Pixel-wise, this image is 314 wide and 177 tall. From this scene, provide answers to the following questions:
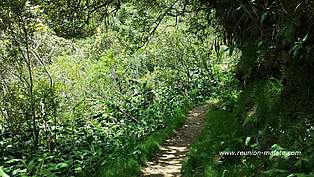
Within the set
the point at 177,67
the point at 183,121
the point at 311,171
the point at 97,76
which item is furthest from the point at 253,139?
the point at 177,67

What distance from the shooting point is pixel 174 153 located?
830 cm

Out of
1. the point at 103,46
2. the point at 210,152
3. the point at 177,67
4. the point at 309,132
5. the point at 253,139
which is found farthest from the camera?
the point at 103,46

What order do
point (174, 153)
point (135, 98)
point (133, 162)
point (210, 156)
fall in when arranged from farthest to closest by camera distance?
point (135, 98), point (174, 153), point (133, 162), point (210, 156)

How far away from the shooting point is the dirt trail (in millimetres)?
6906

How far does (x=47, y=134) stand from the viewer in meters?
8.61

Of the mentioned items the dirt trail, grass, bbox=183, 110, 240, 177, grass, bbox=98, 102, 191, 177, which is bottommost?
the dirt trail

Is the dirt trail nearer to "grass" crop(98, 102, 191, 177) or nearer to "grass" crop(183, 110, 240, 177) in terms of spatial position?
"grass" crop(98, 102, 191, 177)

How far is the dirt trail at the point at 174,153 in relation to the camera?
22.7 ft

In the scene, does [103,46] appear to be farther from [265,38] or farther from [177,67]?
[265,38]

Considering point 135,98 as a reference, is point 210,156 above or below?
above

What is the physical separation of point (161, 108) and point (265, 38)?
8463mm

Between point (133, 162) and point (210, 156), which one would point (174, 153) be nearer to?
point (133, 162)

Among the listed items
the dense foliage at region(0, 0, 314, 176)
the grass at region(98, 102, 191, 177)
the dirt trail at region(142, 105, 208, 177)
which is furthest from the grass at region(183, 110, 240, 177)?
the grass at region(98, 102, 191, 177)

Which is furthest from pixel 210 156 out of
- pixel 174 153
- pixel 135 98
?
pixel 135 98
